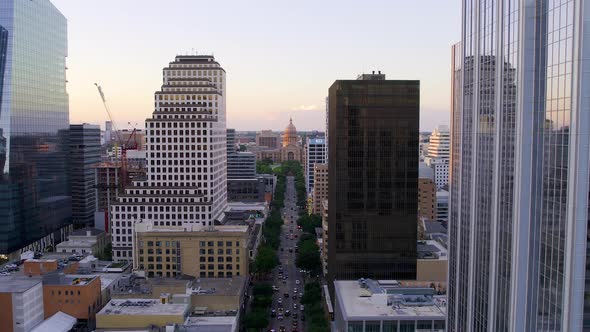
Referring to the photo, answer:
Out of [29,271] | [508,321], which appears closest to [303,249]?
[29,271]

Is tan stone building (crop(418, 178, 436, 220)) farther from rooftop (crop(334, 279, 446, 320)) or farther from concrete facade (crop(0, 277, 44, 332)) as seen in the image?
concrete facade (crop(0, 277, 44, 332))

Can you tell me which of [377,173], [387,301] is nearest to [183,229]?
[377,173]

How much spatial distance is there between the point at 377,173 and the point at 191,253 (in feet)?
129

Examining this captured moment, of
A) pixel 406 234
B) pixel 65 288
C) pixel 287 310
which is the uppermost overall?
pixel 406 234

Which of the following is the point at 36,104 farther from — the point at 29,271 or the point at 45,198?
the point at 29,271

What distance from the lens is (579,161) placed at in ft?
113

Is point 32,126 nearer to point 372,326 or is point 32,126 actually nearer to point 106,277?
point 106,277

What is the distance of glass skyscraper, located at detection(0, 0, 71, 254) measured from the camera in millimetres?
137750

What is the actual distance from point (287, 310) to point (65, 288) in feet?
147

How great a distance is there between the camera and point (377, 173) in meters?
103

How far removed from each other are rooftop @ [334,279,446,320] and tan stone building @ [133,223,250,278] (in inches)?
1115

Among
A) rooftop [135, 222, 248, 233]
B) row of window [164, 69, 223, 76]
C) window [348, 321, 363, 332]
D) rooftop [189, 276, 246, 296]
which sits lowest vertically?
rooftop [189, 276, 246, 296]

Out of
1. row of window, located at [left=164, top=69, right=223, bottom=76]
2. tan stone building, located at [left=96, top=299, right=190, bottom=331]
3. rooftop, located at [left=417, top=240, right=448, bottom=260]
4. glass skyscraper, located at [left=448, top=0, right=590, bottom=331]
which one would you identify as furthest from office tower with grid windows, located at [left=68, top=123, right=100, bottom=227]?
glass skyscraper, located at [left=448, top=0, right=590, bottom=331]

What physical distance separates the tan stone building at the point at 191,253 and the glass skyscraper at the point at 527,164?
6146 cm
